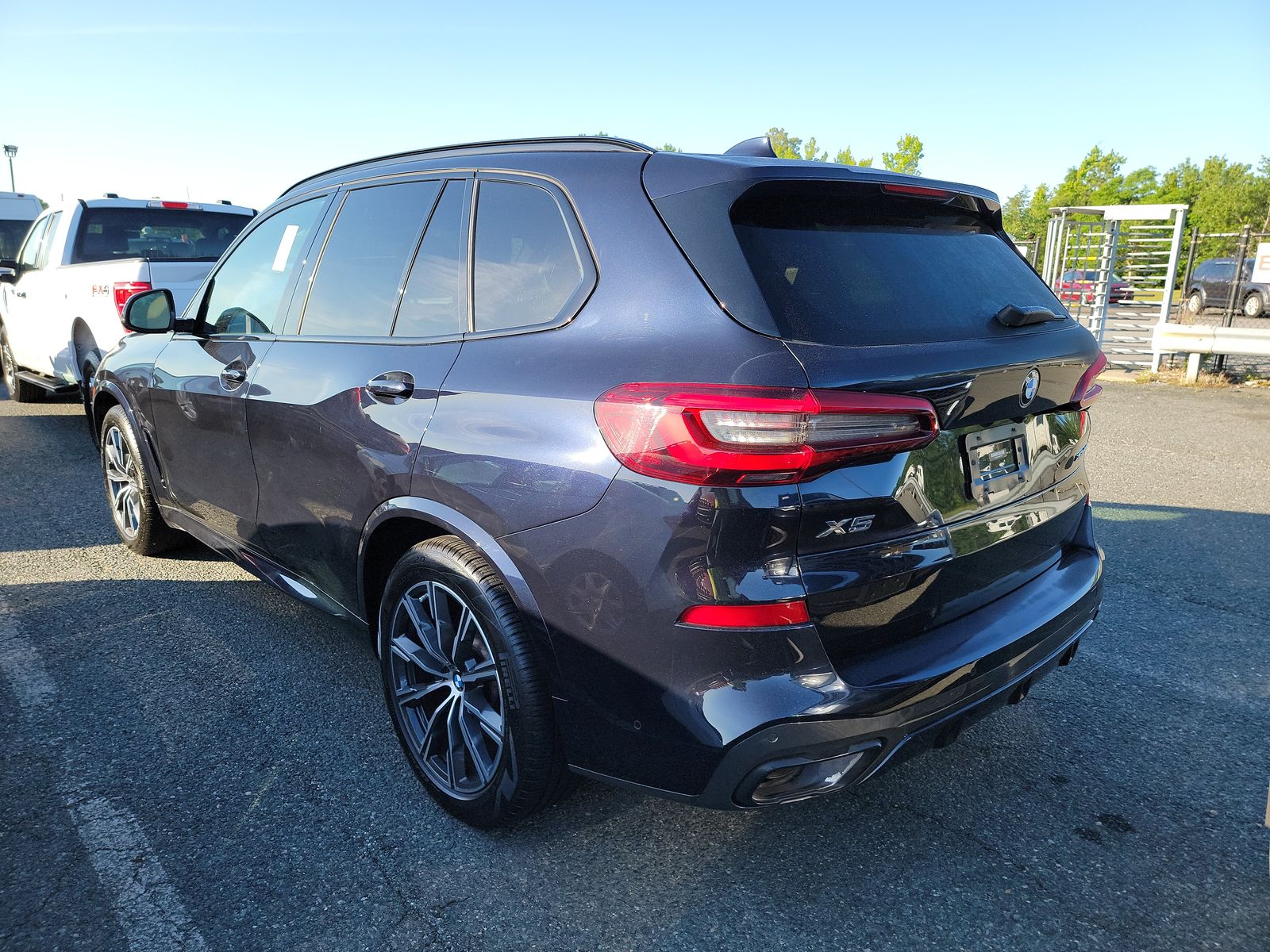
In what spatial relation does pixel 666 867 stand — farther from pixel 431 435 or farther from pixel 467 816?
pixel 431 435

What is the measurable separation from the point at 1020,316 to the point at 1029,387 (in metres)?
0.23

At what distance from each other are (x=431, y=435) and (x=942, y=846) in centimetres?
184

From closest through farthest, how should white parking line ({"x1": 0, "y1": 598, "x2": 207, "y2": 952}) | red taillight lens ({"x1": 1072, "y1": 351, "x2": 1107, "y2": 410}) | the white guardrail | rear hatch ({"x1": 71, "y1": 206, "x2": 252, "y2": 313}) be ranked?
1. white parking line ({"x1": 0, "y1": 598, "x2": 207, "y2": 952})
2. red taillight lens ({"x1": 1072, "y1": 351, "x2": 1107, "y2": 410})
3. rear hatch ({"x1": 71, "y1": 206, "x2": 252, "y2": 313})
4. the white guardrail

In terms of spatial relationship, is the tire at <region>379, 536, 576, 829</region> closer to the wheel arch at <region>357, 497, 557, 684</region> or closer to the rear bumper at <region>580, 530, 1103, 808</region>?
the wheel arch at <region>357, 497, 557, 684</region>

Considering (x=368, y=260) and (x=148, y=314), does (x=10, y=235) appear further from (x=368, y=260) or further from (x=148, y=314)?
(x=368, y=260)

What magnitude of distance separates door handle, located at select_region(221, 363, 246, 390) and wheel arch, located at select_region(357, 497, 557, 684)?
1.05 meters

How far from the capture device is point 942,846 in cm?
256

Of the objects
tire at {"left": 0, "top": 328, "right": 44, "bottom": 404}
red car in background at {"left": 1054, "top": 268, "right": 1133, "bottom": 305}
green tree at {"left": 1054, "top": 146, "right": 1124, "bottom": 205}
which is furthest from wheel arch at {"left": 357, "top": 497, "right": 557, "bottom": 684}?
green tree at {"left": 1054, "top": 146, "right": 1124, "bottom": 205}

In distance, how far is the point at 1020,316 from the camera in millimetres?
2504

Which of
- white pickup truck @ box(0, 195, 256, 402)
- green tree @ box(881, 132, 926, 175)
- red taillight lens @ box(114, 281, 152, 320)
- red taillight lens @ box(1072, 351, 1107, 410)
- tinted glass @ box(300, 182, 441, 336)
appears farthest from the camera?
green tree @ box(881, 132, 926, 175)

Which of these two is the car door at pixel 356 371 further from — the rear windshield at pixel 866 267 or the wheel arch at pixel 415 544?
the rear windshield at pixel 866 267

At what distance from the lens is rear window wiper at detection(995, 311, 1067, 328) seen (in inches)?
97.8

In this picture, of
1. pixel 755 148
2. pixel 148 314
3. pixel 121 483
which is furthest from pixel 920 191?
pixel 121 483

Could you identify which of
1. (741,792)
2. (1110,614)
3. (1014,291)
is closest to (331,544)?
(741,792)
